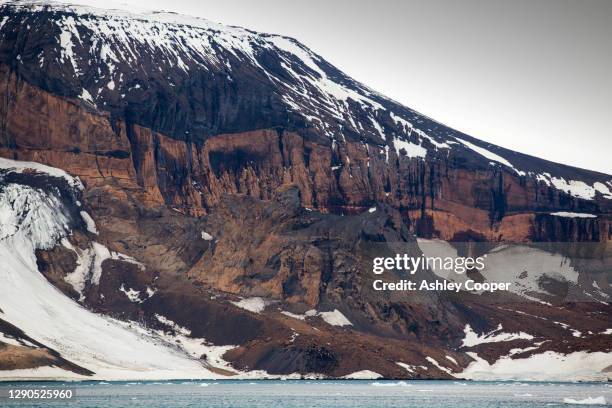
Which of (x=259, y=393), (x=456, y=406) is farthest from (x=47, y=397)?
(x=456, y=406)

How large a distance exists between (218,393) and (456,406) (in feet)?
128

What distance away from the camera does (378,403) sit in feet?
553

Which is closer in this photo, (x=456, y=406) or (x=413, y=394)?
(x=456, y=406)

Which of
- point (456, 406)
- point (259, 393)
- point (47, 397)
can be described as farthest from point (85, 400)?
point (456, 406)

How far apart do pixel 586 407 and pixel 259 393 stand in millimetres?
48237

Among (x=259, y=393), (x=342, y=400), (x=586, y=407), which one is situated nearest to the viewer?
(x=586, y=407)

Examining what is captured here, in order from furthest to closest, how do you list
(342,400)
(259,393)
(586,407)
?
(259,393) → (342,400) → (586,407)

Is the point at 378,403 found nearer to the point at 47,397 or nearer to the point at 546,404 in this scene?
the point at 546,404

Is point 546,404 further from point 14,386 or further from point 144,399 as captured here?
point 14,386

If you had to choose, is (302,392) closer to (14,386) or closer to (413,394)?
(413,394)

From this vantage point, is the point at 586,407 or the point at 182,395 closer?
the point at 586,407

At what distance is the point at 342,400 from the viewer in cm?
17425

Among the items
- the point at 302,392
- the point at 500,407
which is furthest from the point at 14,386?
the point at 500,407

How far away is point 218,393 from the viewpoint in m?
190
